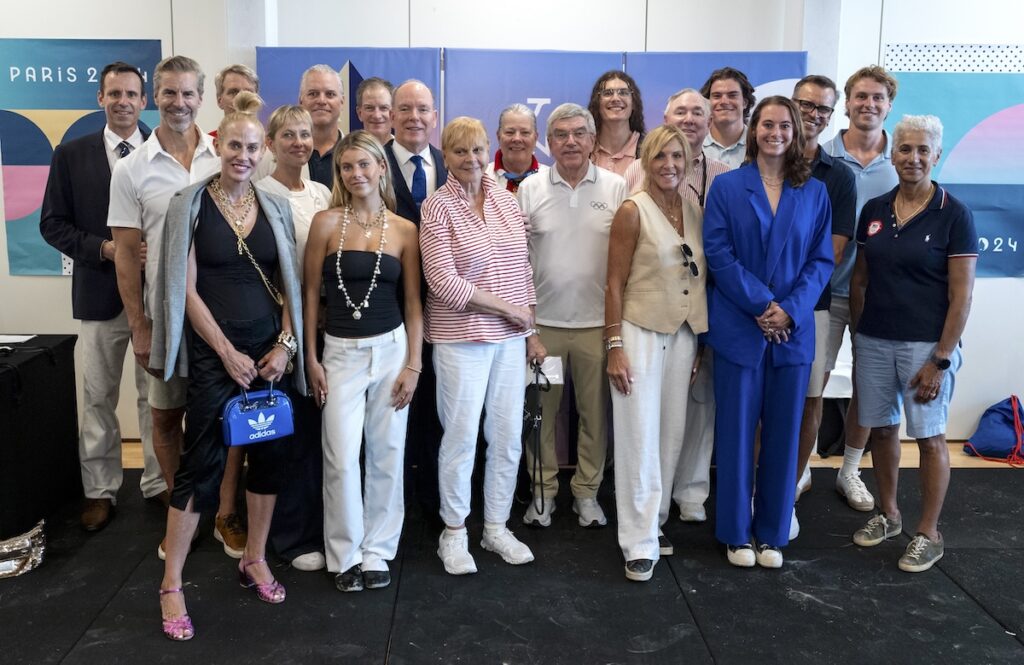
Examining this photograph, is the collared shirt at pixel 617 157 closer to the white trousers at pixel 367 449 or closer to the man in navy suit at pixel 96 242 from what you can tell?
the white trousers at pixel 367 449

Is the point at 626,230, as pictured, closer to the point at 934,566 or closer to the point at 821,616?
the point at 821,616

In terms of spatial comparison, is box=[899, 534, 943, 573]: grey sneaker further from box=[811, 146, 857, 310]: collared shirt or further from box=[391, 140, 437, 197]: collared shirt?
box=[391, 140, 437, 197]: collared shirt

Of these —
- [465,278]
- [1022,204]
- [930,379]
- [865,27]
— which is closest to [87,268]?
[465,278]

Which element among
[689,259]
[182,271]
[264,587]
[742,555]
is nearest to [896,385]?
[742,555]

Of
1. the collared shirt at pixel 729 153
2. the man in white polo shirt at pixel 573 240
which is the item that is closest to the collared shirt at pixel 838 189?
the collared shirt at pixel 729 153

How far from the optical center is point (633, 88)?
4.10 metres

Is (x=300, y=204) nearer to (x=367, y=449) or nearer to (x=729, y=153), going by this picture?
(x=367, y=449)

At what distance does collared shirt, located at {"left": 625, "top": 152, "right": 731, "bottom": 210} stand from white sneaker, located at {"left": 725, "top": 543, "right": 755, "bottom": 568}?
1380 millimetres

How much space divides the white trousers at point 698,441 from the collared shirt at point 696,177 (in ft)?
2.13

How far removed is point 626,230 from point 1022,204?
3.19 metres

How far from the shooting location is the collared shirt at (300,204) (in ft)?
10.3

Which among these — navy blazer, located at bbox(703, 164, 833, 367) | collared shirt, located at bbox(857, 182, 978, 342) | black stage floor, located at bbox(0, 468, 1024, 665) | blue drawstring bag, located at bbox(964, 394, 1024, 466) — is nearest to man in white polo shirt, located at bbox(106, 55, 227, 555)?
black stage floor, located at bbox(0, 468, 1024, 665)

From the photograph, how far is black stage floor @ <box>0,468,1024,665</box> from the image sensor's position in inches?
109

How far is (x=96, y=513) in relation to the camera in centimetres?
375
